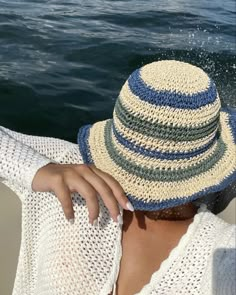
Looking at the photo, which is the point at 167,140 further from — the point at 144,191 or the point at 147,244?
the point at 147,244

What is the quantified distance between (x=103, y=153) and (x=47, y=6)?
16.4 ft

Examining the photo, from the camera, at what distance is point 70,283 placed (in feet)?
3.63

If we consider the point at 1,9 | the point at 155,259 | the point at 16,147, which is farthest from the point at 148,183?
the point at 1,9

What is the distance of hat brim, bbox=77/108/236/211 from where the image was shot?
1.02 m

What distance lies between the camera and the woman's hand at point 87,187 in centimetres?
95

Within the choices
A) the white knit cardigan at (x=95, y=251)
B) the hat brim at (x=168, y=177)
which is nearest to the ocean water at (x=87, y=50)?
the white knit cardigan at (x=95, y=251)

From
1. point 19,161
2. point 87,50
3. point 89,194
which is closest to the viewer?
point 89,194

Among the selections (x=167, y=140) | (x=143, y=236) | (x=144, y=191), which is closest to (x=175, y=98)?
(x=167, y=140)

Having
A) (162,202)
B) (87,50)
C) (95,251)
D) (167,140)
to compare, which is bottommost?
(87,50)

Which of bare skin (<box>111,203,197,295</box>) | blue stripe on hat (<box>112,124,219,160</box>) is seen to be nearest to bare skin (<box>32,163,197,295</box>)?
bare skin (<box>111,203,197,295</box>)

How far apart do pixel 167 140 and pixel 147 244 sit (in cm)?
25

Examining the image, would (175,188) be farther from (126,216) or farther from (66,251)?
(66,251)

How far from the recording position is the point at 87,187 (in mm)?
953

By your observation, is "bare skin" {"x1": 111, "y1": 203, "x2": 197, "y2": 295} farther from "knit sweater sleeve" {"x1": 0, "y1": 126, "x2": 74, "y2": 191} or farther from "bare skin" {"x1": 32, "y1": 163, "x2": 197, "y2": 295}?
"knit sweater sleeve" {"x1": 0, "y1": 126, "x2": 74, "y2": 191}
